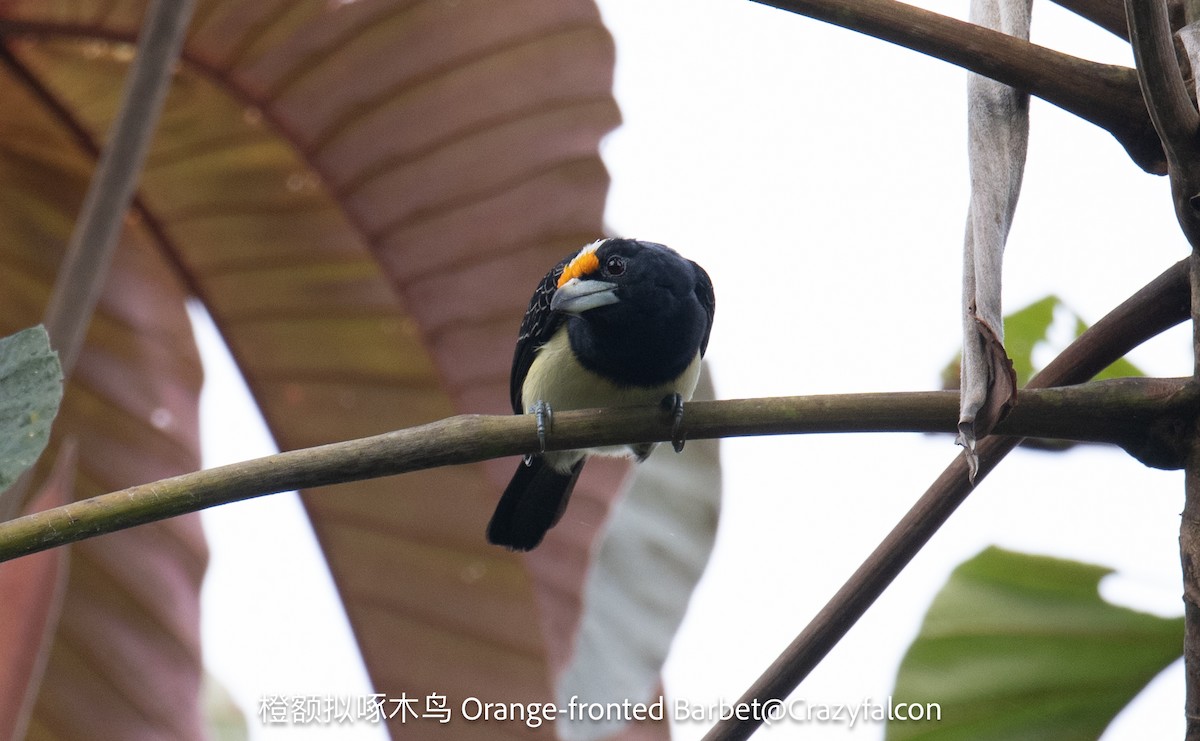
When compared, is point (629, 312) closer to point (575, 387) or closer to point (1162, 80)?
point (575, 387)

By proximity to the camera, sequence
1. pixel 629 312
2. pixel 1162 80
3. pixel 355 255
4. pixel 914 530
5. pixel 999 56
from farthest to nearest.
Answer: pixel 355 255 < pixel 629 312 < pixel 914 530 < pixel 999 56 < pixel 1162 80

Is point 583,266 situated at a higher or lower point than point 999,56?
higher

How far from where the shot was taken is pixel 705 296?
2.77 meters

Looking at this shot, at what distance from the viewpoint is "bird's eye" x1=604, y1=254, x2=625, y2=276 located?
8.30 ft

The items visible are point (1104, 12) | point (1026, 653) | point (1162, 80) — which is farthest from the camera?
point (1026, 653)

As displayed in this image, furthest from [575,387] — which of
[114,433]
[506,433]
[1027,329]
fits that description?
[506,433]

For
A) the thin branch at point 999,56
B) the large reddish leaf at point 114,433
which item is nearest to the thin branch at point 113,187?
the large reddish leaf at point 114,433

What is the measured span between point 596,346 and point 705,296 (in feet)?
1.28

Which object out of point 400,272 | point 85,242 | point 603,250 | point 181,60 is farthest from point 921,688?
point 181,60

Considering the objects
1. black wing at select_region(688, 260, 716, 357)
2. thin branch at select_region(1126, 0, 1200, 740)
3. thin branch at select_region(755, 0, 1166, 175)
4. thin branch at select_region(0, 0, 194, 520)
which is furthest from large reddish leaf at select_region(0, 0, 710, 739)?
thin branch at select_region(1126, 0, 1200, 740)

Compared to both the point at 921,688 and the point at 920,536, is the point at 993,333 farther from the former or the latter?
the point at 921,688

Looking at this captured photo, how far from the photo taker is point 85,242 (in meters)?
1.89

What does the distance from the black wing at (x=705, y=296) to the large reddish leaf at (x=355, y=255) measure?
361 mm

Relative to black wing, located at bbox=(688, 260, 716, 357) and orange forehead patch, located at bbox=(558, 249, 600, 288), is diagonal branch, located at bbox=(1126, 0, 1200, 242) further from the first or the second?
black wing, located at bbox=(688, 260, 716, 357)
